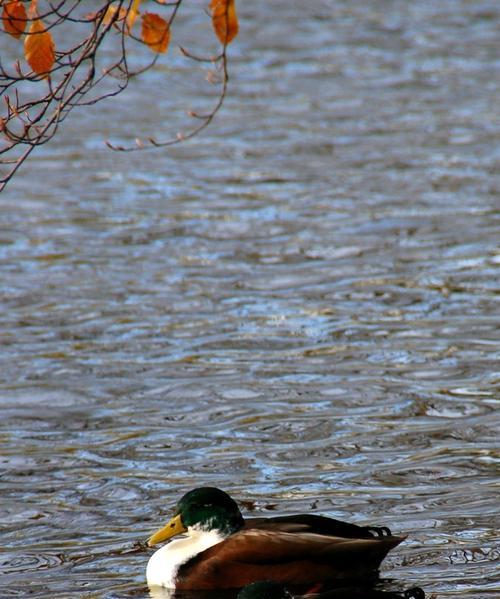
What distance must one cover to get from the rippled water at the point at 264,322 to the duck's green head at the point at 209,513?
41 cm

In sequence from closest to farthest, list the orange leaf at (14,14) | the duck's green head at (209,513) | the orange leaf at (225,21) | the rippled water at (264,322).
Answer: the orange leaf at (14,14) → the orange leaf at (225,21) → the duck's green head at (209,513) → the rippled water at (264,322)

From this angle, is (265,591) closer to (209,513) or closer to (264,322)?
(209,513)

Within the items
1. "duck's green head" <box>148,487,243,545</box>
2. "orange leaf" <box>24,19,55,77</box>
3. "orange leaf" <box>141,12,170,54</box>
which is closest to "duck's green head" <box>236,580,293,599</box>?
"duck's green head" <box>148,487,243,545</box>

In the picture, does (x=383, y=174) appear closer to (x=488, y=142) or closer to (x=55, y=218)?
(x=488, y=142)

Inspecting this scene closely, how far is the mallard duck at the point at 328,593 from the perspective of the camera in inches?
249

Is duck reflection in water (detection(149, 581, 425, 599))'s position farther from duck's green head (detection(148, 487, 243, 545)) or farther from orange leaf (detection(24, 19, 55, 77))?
orange leaf (detection(24, 19, 55, 77))

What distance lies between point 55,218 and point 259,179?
226cm

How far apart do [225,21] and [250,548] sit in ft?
7.70

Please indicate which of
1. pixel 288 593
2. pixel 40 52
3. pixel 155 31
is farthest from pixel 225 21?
pixel 288 593

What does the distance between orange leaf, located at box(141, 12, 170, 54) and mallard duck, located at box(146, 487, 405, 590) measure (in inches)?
81.2

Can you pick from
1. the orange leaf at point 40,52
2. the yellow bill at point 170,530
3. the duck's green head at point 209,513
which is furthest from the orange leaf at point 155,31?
the yellow bill at point 170,530

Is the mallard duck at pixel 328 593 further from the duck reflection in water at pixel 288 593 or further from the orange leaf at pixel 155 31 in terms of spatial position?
the orange leaf at pixel 155 31

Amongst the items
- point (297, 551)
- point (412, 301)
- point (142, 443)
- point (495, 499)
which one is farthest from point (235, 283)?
point (297, 551)

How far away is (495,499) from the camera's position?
820 cm
